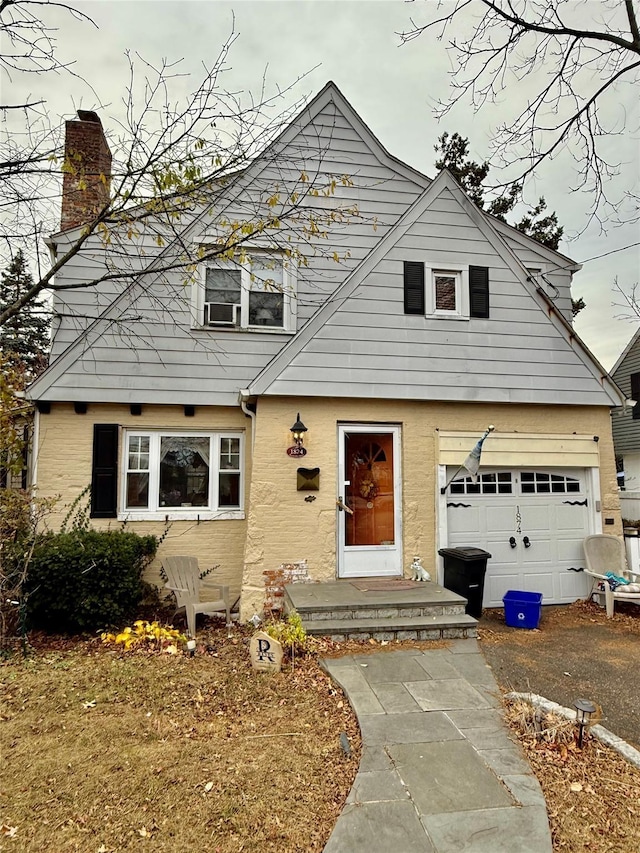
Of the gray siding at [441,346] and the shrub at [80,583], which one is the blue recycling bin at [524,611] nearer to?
the gray siding at [441,346]

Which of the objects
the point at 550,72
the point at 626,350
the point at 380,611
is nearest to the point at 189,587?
the point at 380,611

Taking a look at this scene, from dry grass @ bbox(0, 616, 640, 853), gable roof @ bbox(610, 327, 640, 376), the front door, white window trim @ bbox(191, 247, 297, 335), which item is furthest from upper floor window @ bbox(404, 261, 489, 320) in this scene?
gable roof @ bbox(610, 327, 640, 376)

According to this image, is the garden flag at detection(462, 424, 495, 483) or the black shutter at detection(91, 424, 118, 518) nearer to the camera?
the garden flag at detection(462, 424, 495, 483)

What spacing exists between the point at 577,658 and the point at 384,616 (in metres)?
2.26

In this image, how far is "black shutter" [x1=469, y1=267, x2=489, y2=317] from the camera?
25.9ft

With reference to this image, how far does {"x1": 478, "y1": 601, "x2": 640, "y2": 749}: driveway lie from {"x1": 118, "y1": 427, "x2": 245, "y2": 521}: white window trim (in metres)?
4.33

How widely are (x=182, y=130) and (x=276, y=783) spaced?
5.65 m

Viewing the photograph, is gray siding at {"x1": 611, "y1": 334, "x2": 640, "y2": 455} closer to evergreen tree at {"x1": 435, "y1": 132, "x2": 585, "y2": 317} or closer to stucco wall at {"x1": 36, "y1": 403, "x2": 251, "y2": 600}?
evergreen tree at {"x1": 435, "y1": 132, "x2": 585, "y2": 317}

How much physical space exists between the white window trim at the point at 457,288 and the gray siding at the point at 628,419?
14.3 m

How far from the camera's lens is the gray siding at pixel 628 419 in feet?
62.6

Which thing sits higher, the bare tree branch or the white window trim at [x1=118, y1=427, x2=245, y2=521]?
the bare tree branch

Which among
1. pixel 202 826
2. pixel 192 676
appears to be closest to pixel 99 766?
pixel 202 826

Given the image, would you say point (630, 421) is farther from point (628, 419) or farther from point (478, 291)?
point (478, 291)

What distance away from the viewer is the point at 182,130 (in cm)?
476
